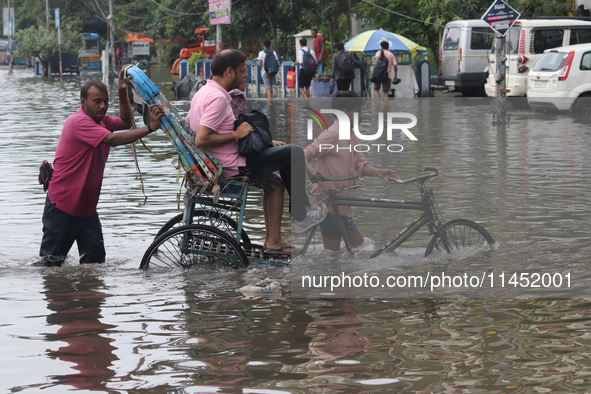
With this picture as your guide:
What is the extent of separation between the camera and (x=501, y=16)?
1700 cm

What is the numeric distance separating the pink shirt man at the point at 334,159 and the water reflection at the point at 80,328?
5.98 feet

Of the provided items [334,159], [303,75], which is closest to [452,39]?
[303,75]

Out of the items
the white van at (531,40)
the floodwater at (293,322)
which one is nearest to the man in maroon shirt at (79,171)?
the floodwater at (293,322)

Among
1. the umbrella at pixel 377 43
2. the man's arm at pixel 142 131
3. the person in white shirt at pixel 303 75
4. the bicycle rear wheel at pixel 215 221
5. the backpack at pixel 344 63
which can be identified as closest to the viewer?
the man's arm at pixel 142 131

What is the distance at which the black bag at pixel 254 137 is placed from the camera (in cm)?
628

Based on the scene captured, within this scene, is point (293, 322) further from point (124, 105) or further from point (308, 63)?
point (308, 63)

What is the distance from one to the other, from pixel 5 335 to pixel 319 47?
2135 cm

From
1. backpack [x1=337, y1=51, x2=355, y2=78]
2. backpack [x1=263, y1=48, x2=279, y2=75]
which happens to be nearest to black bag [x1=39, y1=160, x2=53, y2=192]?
backpack [x1=337, y1=51, x2=355, y2=78]

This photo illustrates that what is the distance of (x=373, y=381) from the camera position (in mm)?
4191

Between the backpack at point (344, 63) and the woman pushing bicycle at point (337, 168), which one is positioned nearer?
the woman pushing bicycle at point (337, 168)

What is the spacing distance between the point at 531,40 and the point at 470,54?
14.6 ft

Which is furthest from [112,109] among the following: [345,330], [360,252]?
[345,330]

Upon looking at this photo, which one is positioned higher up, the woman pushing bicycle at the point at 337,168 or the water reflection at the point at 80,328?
the woman pushing bicycle at the point at 337,168

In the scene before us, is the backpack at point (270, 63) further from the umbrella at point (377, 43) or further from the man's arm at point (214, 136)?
the man's arm at point (214, 136)
